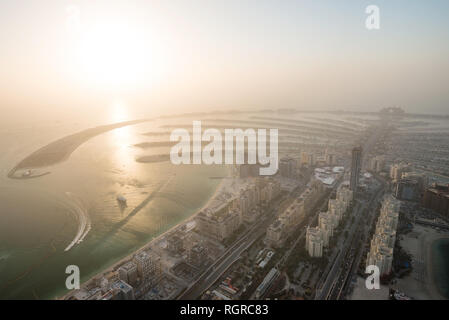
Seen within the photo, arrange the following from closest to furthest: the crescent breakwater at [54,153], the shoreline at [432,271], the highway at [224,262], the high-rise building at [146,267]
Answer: the shoreline at [432,271], the highway at [224,262], the high-rise building at [146,267], the crescent breakwater at [54,153]

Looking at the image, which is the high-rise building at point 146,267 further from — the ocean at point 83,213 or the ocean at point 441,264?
the ocean at point 441,264

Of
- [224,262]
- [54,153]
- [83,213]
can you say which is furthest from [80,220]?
[54,153]

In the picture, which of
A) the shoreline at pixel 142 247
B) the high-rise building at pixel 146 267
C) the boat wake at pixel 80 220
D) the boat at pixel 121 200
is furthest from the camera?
the boat at pixel 121 200

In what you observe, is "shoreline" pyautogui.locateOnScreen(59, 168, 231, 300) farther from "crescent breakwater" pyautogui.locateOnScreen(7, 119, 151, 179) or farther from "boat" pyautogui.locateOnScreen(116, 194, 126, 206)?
"crescent breakwater" pyautogui.locateOnScreen(7, 119, 151, 179)

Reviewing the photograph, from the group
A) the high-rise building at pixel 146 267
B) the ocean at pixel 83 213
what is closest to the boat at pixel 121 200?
the ocean at pixel 83 213

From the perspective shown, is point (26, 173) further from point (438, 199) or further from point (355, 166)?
point (438, 199)

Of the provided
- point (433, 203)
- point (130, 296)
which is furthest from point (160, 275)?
point (433, 203)

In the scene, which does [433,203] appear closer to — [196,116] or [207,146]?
[207,146]
